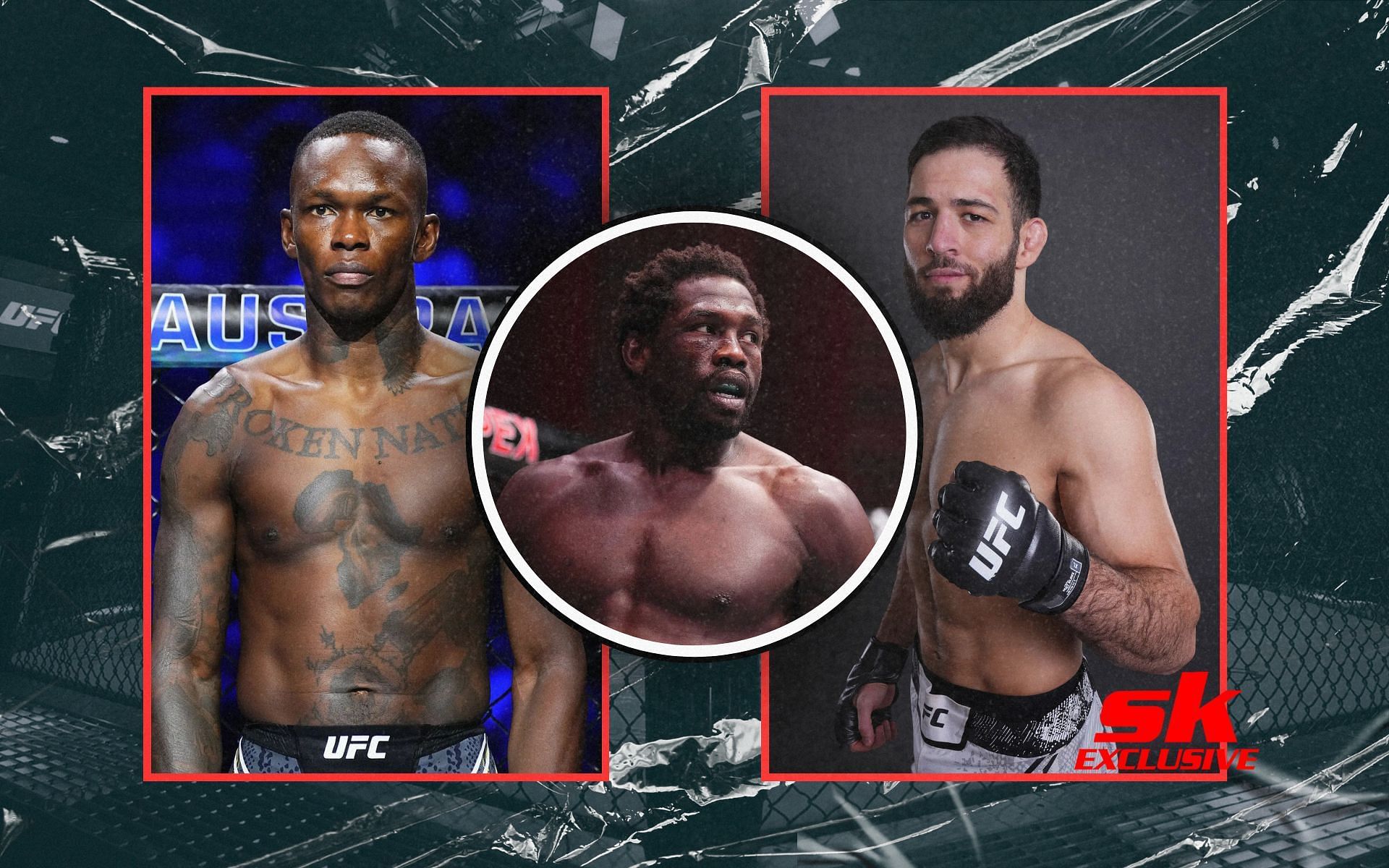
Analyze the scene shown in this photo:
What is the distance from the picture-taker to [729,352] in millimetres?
1533

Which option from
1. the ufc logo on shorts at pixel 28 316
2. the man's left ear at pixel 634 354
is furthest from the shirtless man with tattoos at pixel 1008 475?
the ufc logo on shorts at pixel 28 316

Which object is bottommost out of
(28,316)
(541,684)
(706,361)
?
(541,684)

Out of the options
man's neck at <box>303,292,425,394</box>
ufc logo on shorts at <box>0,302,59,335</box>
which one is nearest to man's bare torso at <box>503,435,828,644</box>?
man's neck at <box>303,292,425,394</box>

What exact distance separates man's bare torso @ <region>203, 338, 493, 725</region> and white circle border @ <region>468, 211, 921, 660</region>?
0.25 ft

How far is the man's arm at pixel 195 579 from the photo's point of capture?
1593mm

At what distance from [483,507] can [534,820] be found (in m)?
0.63

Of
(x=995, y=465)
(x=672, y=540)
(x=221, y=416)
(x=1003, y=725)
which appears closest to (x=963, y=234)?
(x=995, y=465)

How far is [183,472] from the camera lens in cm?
160

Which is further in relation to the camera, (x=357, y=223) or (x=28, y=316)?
(x=28, y=316)

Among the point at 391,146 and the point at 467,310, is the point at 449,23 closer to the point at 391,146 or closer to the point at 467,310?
the point at 391,146

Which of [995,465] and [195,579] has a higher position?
[995,465]

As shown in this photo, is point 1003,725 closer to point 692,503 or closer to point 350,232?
point 692,503

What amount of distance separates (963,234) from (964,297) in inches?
4.6

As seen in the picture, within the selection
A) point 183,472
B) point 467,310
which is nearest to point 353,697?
point 183,472
